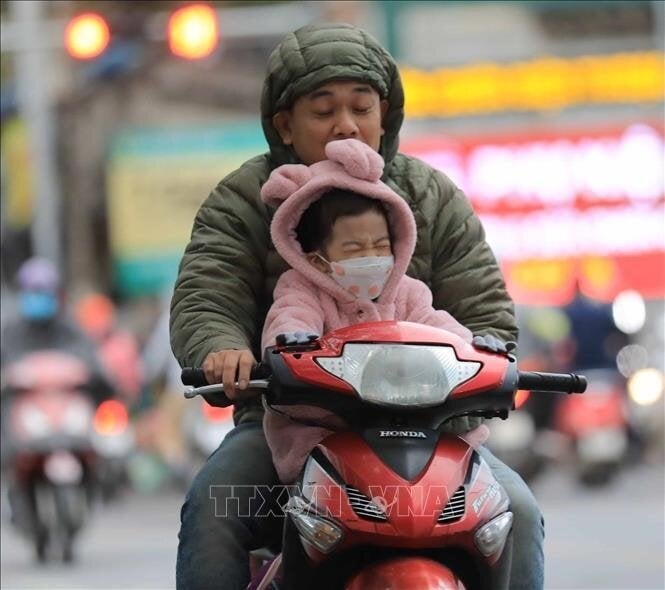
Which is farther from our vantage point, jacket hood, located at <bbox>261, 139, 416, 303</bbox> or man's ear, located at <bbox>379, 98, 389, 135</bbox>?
man's ear, located at <bbox>379, 98, 389, 135</bbox>

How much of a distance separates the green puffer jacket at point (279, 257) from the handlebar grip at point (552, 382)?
415 mm

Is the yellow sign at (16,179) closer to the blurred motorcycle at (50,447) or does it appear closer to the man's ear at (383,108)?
the blurred motorcycle at (50,447)

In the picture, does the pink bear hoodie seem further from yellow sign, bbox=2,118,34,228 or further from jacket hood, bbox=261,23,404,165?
yellow sign, bbox=2,118,34,228

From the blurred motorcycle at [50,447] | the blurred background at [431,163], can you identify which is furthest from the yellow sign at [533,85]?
the blurred motorcycle at [50,447]

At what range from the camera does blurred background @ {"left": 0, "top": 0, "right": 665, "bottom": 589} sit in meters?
18.3

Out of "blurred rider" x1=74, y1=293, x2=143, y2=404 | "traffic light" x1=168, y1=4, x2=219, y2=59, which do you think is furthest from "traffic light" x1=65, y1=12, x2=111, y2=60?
"blurred rider" x1=74, y1=293, x2=143, y2=404

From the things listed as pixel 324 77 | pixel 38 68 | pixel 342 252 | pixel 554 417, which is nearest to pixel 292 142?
pixel 324 77

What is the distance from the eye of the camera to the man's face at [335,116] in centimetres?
519

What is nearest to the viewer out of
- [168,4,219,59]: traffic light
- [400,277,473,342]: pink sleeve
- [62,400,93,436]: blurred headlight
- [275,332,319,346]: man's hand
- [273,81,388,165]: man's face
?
[275,332,319,346]: man's hand

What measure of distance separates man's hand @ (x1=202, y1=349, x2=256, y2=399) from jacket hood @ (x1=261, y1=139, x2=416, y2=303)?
0.89 ft

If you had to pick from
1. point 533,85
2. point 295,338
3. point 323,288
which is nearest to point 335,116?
point 323,288

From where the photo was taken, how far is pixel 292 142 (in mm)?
5348

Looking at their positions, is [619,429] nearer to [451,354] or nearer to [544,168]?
[544,168]

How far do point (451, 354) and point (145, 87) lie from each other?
30.4 meters
